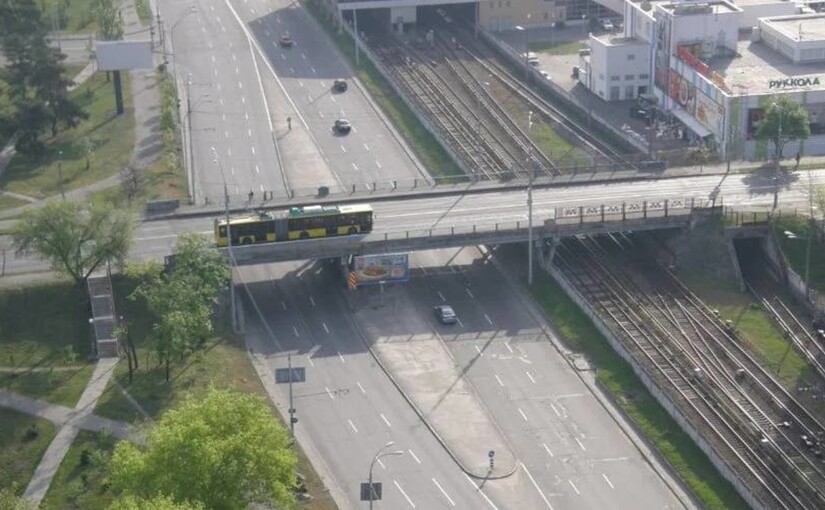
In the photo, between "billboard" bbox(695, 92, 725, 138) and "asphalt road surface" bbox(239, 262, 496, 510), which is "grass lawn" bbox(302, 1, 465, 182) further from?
"billboard" bbox(695, 92, 725, 138)

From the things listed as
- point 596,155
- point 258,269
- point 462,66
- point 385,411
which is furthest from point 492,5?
point 385,411

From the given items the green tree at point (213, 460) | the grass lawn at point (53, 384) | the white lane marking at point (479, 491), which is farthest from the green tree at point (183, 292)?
the white lane marking at point (479, 491)

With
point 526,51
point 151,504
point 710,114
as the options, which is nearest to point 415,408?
point 151,504

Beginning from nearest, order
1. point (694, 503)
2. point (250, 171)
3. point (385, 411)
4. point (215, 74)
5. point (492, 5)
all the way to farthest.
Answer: point (694, 503)
point (385, 411)
point (250, 171)
point (215, 74)
point (492, 5)

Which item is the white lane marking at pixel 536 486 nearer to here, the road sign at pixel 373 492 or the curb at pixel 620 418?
the curb at pixel 620 418

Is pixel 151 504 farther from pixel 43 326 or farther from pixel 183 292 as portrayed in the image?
pixel 43 326

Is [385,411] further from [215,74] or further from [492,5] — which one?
[492,5]
